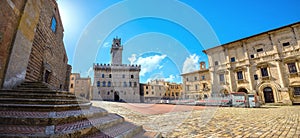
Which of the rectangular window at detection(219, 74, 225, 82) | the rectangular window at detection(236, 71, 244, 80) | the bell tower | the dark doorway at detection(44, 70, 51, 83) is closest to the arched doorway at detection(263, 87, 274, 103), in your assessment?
the rectangular window at detection(236, 71, 244, 80)

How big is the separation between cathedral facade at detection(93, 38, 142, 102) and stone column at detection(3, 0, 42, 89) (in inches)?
1129

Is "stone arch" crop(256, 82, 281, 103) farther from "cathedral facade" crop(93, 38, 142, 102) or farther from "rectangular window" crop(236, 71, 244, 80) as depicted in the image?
"cathedral facade" crop(93, 38, 142, 102)

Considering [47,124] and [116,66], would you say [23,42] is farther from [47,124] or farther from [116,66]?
[116,66]

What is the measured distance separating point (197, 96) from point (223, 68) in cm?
933

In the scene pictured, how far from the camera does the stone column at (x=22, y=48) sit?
16.7ft

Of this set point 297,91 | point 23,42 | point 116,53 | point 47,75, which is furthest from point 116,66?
point 297,91

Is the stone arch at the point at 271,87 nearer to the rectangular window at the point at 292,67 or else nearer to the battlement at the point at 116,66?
the rectangular window at the point at 292,67

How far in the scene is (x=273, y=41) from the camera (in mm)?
19797

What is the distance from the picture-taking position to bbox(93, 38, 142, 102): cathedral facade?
33.8 metres

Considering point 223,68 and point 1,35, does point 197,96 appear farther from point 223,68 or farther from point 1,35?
point 1,35

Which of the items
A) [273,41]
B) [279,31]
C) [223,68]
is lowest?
[223,68]

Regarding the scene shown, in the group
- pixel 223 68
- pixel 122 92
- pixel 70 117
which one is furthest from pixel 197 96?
pixel 70 117

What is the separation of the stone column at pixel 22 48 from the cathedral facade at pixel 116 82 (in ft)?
94.1

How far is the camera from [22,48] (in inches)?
224
